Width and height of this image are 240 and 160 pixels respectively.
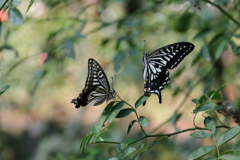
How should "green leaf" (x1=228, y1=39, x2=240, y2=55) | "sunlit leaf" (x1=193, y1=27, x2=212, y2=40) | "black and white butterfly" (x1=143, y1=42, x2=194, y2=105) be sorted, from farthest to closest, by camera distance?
"sunlit leaf" (x1=193, y1=27, x2=212, y2=40) < "green leaf" (x1=228, y1=39, x2=240, y2=55) < "black and white butterfly" (x1=143, y1=42, x2=194, y2=105)

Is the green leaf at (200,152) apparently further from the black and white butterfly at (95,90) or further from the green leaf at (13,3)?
the green leaf at (13,3)

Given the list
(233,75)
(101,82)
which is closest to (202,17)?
(233,75)

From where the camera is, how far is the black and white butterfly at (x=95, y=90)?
1.12m

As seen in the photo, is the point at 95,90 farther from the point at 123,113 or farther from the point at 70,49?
the point at 70,49

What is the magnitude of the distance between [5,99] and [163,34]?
1.63 meters

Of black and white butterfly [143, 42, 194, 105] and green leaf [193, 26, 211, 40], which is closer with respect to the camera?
black and white butterfly [143, 42, 194, 105]

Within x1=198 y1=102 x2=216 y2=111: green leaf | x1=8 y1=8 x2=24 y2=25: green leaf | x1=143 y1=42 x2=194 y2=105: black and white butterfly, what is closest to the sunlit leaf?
x1=143 y1=42 x2=194 y2=105: black and white butterfly

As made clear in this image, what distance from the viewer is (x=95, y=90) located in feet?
3.74

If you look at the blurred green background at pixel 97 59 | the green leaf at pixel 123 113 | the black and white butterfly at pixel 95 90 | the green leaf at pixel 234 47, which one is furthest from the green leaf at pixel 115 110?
the green leaf at pixel 234 47

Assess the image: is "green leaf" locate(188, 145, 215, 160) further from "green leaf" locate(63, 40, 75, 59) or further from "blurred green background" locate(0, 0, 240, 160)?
"green leaf" locate(63, 40, 75, 59)

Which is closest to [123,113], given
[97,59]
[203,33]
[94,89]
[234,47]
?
[94,89]

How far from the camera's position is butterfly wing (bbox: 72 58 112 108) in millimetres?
1125

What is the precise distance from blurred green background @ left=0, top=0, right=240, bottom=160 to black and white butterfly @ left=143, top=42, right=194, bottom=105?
134 mm

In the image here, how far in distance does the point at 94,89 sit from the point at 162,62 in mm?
261
